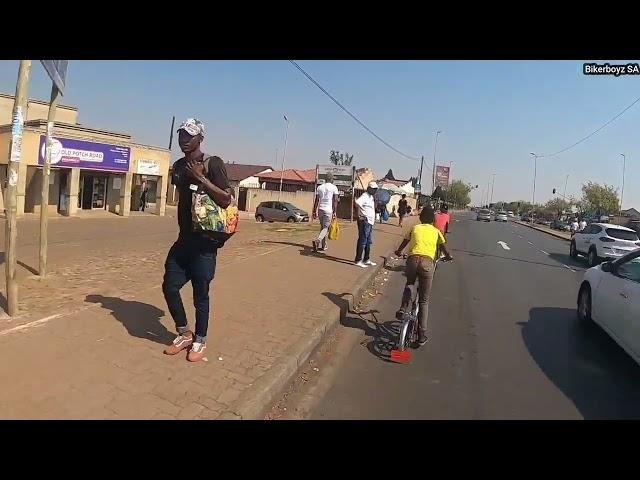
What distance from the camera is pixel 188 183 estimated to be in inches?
144

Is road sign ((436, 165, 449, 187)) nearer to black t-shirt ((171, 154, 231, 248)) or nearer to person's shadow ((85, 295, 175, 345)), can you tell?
person's shadow ((85, 295, 175, 345))

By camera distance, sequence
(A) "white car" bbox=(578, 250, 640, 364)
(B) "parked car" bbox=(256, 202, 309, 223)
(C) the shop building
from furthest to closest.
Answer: (B) "parked car" bbox=(256, 202, 309, 223) → (C) the shop building → (A) "white car" bbox=(578, 250, 640, 364)

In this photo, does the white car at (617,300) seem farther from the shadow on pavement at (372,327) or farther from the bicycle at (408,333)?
the shadow on pavement at (372,327)

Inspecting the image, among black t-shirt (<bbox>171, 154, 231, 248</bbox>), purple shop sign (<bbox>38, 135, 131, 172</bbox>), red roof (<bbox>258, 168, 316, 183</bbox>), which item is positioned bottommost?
black t-shirt (<bbox>171, 154, 231, 248</bbox>)

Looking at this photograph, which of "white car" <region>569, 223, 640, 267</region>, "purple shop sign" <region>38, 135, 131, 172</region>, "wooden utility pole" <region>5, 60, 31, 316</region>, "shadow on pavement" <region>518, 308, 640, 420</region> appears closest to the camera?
"shadow on pavement" <region>518, 308, 640, 420</region>

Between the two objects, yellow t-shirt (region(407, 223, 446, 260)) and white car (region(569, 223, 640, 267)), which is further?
white car (region(569, 223, 640, 267))

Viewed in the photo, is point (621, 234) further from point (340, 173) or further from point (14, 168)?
point (340, 173)

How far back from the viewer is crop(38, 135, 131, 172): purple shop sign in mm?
21375

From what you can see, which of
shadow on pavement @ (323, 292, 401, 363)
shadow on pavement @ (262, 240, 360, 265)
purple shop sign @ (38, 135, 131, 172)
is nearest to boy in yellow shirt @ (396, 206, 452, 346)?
shadow on pavement @ (323, 292, 401, 363)

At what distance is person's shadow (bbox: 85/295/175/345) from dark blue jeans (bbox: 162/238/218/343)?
1.76 ft

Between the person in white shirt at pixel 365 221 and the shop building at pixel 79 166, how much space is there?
16.2m
